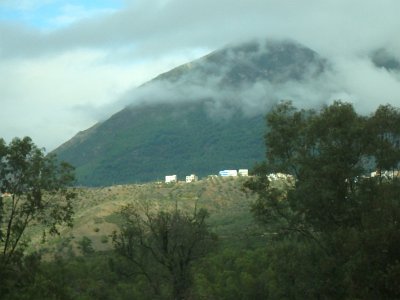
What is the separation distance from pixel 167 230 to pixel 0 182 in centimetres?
1740

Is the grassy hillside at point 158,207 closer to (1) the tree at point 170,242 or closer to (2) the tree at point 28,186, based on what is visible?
(1) the tree at point 170,242

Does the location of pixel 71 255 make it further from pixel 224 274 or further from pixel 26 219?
pixel 26 219

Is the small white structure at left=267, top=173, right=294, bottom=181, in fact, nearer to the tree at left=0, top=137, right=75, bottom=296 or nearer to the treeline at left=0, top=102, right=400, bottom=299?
the treeline at left=0, top=102, right=400, bottom=299

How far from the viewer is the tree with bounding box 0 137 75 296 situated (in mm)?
31062

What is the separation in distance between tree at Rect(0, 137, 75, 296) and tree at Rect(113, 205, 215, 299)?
46.9 feet

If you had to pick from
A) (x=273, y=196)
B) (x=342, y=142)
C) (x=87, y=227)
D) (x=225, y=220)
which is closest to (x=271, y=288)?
(x=273, y=196)

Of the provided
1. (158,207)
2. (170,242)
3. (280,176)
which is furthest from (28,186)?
(158,207)

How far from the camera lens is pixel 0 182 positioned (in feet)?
102

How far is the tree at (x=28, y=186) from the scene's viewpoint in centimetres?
3106

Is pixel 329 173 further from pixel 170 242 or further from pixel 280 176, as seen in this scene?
pixel 170 242

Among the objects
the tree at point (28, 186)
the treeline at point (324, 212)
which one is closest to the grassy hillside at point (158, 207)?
the treeline at point (324, 212)

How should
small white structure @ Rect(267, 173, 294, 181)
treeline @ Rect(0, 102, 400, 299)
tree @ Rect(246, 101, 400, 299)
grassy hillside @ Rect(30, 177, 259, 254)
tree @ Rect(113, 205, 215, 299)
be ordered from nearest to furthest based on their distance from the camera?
treeline @ Rect(0, 102, 400, 299)
tree @ Rect(246, 101, 400, 299)
small white structure @ Rect(267, 173, 294, 181)
tree @ Rect(113, 205, 215, 299)
grassy hillside @ Rect(30, 177, 259, 254)

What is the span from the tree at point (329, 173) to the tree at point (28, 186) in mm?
11012

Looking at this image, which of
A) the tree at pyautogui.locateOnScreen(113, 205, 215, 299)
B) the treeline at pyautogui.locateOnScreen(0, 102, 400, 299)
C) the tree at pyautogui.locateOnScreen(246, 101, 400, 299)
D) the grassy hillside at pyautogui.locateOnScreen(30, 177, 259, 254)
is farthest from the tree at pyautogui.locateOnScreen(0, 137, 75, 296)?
the grassy hillside at pyautogui.locateOnScreen(30, 177, 259, 254)
